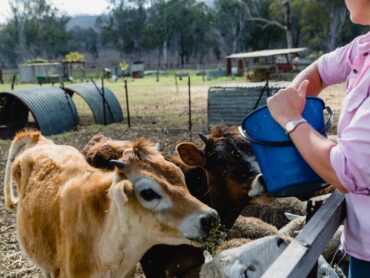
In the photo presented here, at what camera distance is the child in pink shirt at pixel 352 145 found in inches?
62.5

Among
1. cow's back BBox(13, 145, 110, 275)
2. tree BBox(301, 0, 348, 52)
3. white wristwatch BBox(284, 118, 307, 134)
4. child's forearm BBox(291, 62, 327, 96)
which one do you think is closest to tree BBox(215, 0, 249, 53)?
tree BBox(301, 0, 348, 52)

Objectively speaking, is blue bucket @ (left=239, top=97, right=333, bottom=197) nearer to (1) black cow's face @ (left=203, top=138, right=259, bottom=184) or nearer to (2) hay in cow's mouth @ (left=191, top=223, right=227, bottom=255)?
(2) hay in cow's mouth @ (left=191, top=223, right=227, bottom=255)

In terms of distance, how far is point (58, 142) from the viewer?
502 inches

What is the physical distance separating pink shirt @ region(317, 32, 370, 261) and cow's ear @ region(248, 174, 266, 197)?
84.6 inches

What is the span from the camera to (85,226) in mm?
3664

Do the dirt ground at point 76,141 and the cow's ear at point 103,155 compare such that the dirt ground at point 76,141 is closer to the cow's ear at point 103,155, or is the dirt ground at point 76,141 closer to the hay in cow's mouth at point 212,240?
the cow's ear at point 103,155

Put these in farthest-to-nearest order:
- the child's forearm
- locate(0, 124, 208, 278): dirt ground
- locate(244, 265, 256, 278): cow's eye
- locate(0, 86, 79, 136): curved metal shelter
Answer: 1. locate(0, 86, 79, 136): curved metal shelter
2. locate(0, 124, 208, 278): dirt ground
3. locate(244, 265, 256, 278): cow's eye
4. the child's forearm

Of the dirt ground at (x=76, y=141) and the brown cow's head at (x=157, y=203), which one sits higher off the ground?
the brown cow's head at (x=157, y=203)

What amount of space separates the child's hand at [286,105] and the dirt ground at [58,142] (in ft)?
12.9

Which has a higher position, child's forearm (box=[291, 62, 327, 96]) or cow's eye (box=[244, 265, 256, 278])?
child's forearm (box=[291, 62, 327, 96])

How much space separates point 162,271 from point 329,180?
3288mm

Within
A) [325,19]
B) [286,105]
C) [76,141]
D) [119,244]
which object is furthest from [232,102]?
[325,19]

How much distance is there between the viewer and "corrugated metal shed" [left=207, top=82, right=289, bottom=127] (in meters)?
14.1

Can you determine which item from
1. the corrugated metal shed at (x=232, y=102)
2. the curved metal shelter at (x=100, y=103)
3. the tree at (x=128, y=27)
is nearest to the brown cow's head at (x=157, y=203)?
the corrugated metal shed at (x=232, y=102)
